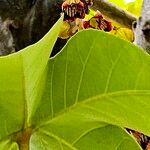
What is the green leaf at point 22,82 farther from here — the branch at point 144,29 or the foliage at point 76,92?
the branch at point 144,29

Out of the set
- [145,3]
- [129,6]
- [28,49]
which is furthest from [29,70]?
[129,6]

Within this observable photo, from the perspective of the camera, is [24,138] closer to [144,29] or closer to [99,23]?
[144,29]

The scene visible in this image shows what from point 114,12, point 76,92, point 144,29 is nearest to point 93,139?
point 76,92

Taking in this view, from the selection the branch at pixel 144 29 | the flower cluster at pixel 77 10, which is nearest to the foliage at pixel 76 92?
the branch at pixel 144 29

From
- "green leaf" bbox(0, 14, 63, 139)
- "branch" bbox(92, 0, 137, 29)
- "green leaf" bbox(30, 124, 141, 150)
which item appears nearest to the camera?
"green leaf" bbox(0, 14, 63, 139)

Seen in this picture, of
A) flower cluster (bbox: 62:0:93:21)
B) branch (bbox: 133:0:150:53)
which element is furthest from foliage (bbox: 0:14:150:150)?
flower cluster (bbox: 62:0:93:21)

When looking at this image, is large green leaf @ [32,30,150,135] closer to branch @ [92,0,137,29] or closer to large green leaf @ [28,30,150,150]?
large green leaf @ [28,30,150,150]

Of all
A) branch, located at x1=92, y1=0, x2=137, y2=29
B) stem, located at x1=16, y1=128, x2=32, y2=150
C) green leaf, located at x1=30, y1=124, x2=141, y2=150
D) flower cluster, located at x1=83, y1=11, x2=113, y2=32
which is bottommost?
green leaf, located at x1=30, y1=124, x2=141, y2=150

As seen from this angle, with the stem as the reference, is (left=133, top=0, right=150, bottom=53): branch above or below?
above
